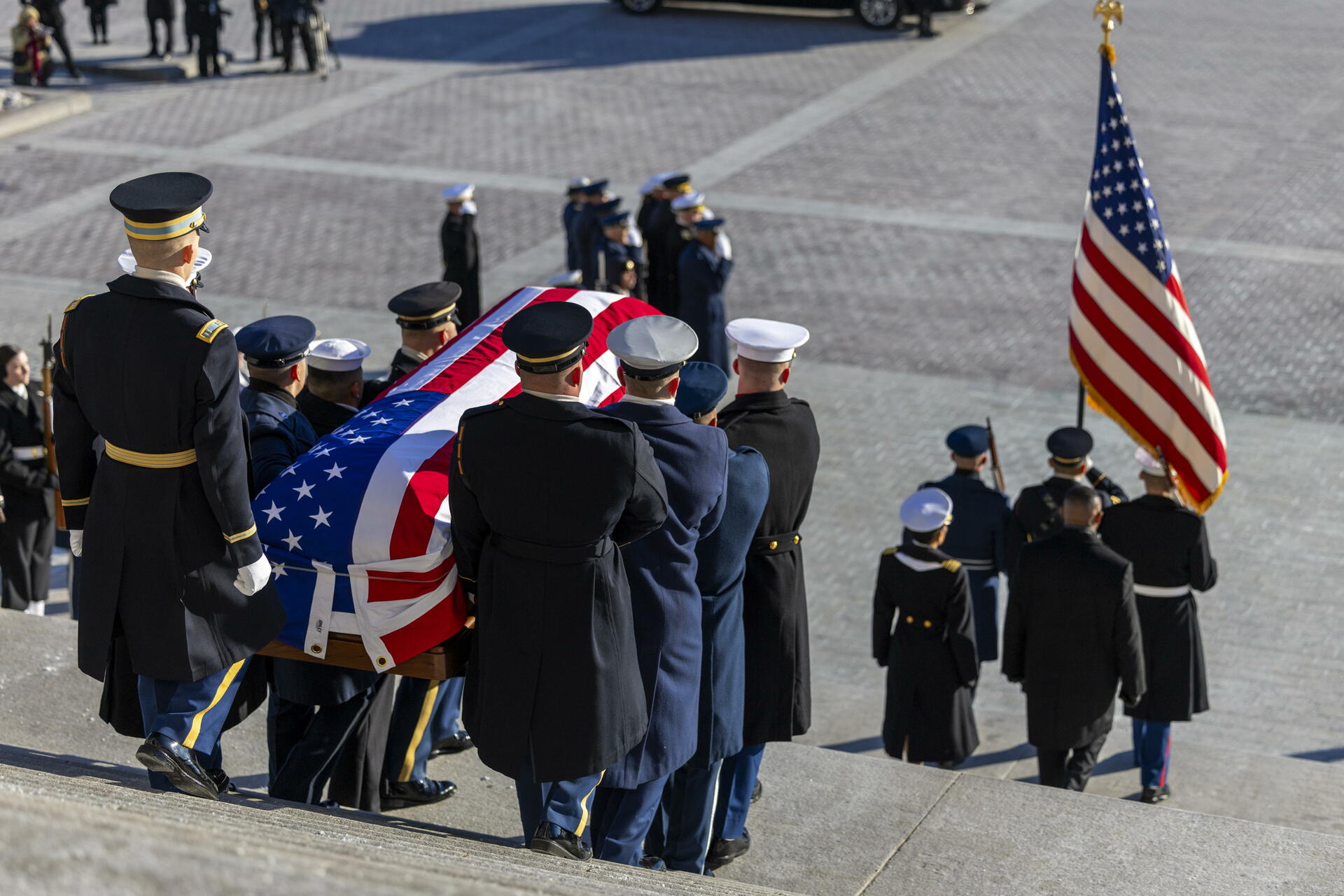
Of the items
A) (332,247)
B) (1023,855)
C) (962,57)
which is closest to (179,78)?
(332,247)

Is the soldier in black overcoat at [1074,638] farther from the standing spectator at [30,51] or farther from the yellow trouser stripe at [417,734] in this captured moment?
the standing spectator at [30,51]

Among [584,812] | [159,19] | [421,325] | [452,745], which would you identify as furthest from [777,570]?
[159,19]

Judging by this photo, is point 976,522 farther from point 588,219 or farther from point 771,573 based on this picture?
point 588,219

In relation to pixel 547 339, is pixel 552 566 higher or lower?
lower

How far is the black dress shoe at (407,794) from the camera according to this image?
516cm

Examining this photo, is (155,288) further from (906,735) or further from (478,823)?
(906,735)

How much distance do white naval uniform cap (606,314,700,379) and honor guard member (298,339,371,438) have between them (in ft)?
5.11

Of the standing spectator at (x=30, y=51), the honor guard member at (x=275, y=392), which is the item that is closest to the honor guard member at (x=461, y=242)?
the honor guard member at (x=275, y=392)

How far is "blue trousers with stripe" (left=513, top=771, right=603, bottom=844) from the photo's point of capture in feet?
13.6

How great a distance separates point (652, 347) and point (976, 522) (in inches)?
135

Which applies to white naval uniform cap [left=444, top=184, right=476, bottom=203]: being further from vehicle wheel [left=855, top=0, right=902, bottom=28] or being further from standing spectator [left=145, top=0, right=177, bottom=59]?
vehicle wheel [left=855, top=0, right=902, bottom=28]

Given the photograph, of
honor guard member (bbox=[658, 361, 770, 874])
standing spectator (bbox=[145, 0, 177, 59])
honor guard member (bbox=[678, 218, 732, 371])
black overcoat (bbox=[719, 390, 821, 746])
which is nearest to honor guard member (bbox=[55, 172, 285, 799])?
honor guard member (bbox=[658, 361, 770, 874])

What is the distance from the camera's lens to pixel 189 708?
4.09 m

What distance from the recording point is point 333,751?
4.85 meters
